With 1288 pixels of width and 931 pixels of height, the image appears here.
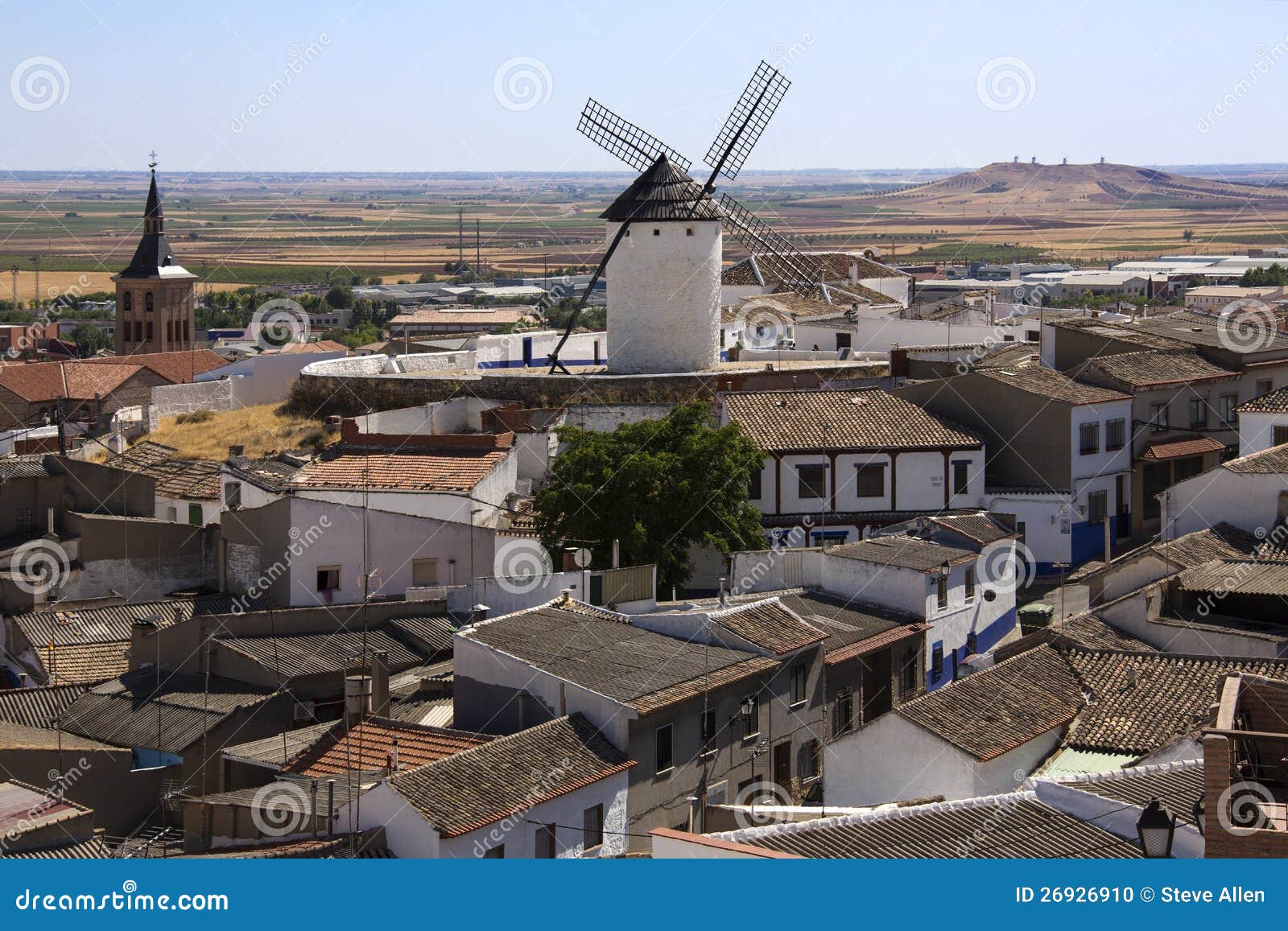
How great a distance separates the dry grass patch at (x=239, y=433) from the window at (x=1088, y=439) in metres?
12.3

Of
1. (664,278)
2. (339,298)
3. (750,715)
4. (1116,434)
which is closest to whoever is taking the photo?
(750,715)

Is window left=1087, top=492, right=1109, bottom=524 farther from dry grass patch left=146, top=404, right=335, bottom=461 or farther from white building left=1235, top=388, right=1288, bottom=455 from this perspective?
dry grass patch left=146, top=404, right=335, bottom=461

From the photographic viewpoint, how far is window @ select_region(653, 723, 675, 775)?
50.2ft

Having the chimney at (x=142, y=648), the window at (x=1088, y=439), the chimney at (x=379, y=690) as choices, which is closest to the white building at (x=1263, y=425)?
the window at (x=1088, y=439)

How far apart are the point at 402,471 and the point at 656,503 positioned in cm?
455

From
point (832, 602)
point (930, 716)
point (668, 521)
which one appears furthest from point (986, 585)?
point (930, 716)

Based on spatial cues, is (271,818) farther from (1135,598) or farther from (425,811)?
(1135,598)

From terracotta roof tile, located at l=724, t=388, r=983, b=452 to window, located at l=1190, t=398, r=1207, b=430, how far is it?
4375 millimetres

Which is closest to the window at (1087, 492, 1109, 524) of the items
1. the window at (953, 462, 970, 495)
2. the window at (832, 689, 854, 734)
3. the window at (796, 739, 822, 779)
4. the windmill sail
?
the window at (953, 462, 970, 495)

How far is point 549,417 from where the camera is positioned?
95.7 ft

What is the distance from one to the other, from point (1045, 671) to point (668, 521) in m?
6.58

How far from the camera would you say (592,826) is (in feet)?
47.2

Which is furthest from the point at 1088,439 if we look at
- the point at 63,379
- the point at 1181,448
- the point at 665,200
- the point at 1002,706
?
the point at 63,379

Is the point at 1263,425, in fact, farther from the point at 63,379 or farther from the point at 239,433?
the point at 63,379
